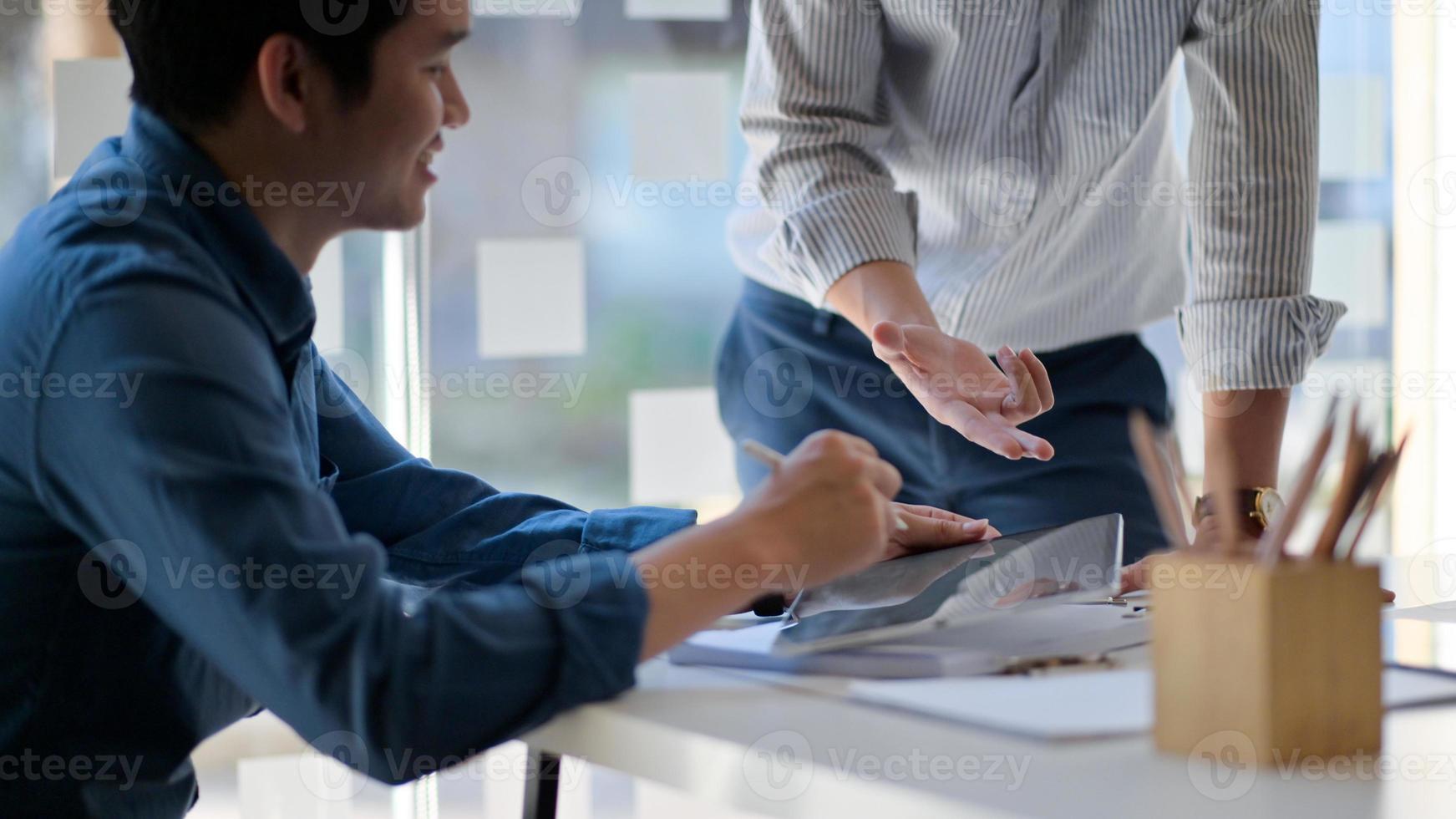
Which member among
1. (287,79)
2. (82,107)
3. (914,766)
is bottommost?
(914,766)

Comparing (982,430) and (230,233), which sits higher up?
(230,233)

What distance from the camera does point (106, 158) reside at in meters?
0.90

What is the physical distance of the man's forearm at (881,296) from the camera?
4.49 ft

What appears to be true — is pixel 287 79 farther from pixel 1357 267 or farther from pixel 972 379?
pixel 1357 267

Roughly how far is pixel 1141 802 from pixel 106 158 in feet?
2.36

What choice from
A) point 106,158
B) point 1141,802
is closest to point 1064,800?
point 1141,802

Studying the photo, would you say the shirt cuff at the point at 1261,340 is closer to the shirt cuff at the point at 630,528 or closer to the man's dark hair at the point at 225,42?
the shirt cuff at the point at 630,528

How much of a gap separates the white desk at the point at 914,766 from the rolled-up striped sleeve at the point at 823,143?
0.74 meters

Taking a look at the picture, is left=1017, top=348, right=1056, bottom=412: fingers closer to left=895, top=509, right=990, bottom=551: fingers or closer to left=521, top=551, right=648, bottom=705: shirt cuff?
left=895, top=509, right=990, bottom=551: fingers

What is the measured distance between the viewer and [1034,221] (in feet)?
5.06

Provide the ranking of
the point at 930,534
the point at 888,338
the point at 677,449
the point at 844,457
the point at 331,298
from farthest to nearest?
the point at 677,449 < the point at 331,298 < the point at 888,338 < the point at 930,534 < the point at 844,457

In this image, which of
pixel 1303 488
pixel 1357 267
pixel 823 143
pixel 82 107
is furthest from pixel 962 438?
pixel 1357 267

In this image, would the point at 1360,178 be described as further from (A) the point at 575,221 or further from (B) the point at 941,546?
(B) the point at 941,546

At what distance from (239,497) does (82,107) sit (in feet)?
5.38
